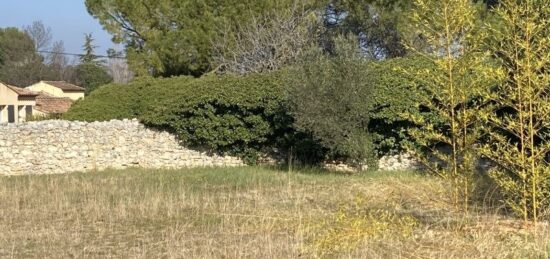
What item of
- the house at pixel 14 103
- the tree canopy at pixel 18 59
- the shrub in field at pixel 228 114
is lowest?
the shrub in field at pixel 228 114

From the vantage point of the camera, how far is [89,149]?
60.6ft

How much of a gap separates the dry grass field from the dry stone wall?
488 cm

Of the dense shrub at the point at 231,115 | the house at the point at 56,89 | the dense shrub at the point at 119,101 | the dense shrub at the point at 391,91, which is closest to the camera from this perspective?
the dense shrub at the point at 391,91

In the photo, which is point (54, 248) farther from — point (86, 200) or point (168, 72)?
point (168, 72)

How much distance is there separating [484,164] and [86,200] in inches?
358

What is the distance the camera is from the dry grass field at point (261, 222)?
619 cm

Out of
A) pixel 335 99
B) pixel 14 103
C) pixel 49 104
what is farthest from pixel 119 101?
pixel 49 104

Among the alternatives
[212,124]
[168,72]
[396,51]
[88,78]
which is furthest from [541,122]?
[88,78]

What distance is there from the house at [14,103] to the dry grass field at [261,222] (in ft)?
93.6

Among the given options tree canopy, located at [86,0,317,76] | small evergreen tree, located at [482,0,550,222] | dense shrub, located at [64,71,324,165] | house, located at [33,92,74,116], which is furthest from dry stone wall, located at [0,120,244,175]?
house, located at [33,92,74,116]

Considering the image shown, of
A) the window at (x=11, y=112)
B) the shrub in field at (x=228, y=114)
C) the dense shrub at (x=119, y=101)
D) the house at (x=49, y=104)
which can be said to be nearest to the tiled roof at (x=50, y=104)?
the house at (x=49, y=104)

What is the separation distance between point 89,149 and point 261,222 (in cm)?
1193

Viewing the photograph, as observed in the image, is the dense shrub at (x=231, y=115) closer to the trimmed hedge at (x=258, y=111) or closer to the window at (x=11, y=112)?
the trimmed hedge at (x=258, y=111)

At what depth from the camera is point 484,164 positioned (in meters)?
14.4
